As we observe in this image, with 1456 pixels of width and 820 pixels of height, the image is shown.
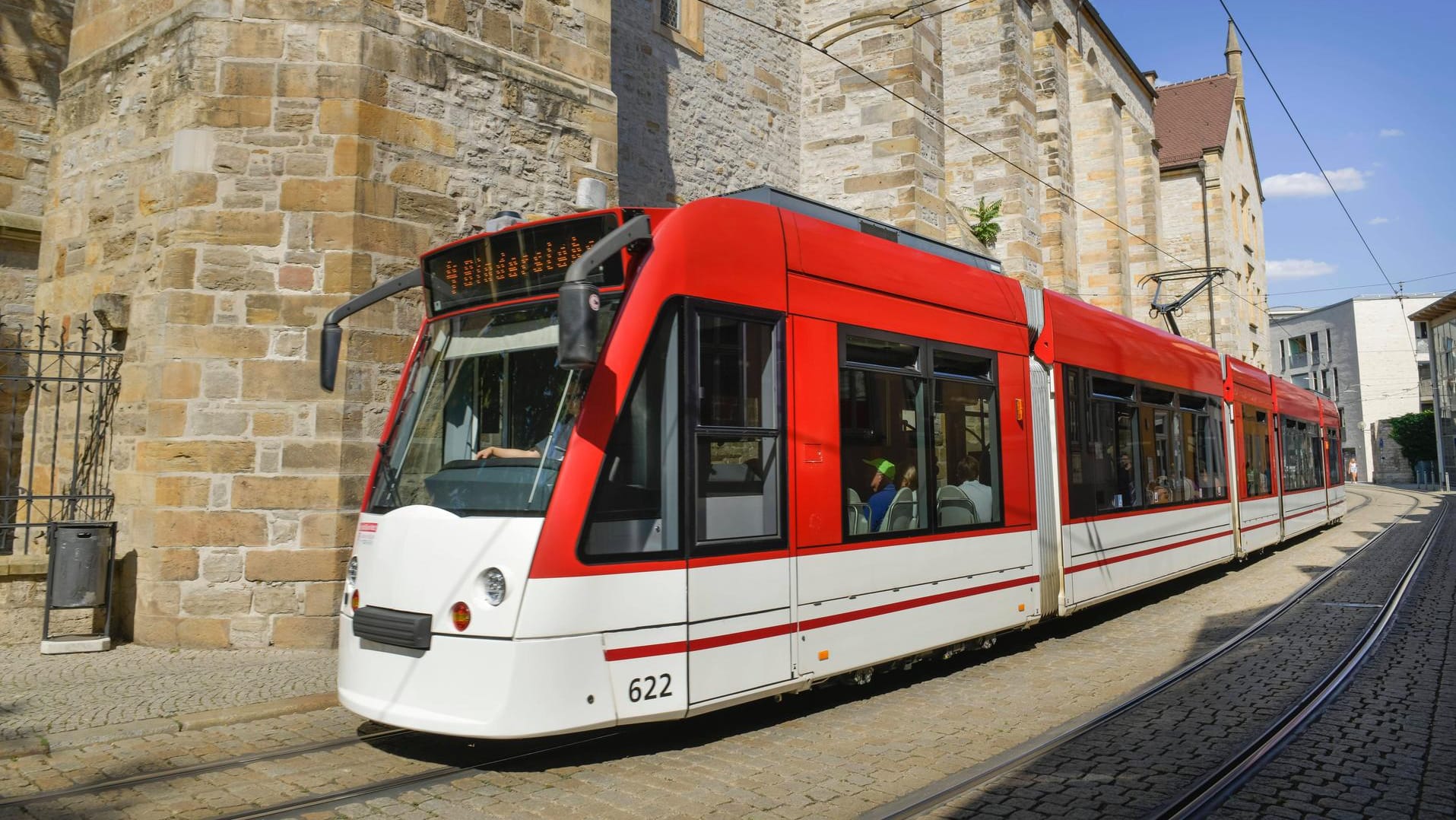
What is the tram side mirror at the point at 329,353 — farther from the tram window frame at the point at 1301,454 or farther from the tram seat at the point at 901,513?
the tram window frame at the point at 1301,454

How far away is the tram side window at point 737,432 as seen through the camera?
197 inches

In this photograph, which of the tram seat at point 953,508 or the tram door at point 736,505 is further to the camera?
the tram seat at point 953,508

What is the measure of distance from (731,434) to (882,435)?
4.33ft

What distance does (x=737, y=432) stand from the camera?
204 inches

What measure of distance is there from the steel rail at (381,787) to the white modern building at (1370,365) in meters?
63.8

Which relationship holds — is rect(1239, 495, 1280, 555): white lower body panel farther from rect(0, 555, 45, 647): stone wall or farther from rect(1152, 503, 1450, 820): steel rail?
rect(0, 555, 45, 647): stone wall

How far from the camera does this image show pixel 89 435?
930 cm

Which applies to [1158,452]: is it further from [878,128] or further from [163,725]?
[163,725]

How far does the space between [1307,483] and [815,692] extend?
15297 mm

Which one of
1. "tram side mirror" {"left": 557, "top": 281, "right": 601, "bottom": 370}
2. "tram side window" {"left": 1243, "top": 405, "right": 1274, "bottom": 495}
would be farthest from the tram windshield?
"tram side window" {"left": 1243, "top": 405, "right": 1274, "bottom": 495}

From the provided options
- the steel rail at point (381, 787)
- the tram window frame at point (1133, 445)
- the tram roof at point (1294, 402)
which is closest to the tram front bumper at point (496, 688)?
the steel rail at point (381, 787)

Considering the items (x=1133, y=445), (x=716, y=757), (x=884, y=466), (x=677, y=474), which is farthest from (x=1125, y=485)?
(x=677, y=474)

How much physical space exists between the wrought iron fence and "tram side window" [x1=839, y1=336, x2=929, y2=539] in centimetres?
641

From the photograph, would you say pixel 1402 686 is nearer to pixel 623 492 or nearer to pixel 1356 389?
pixel 623 492
